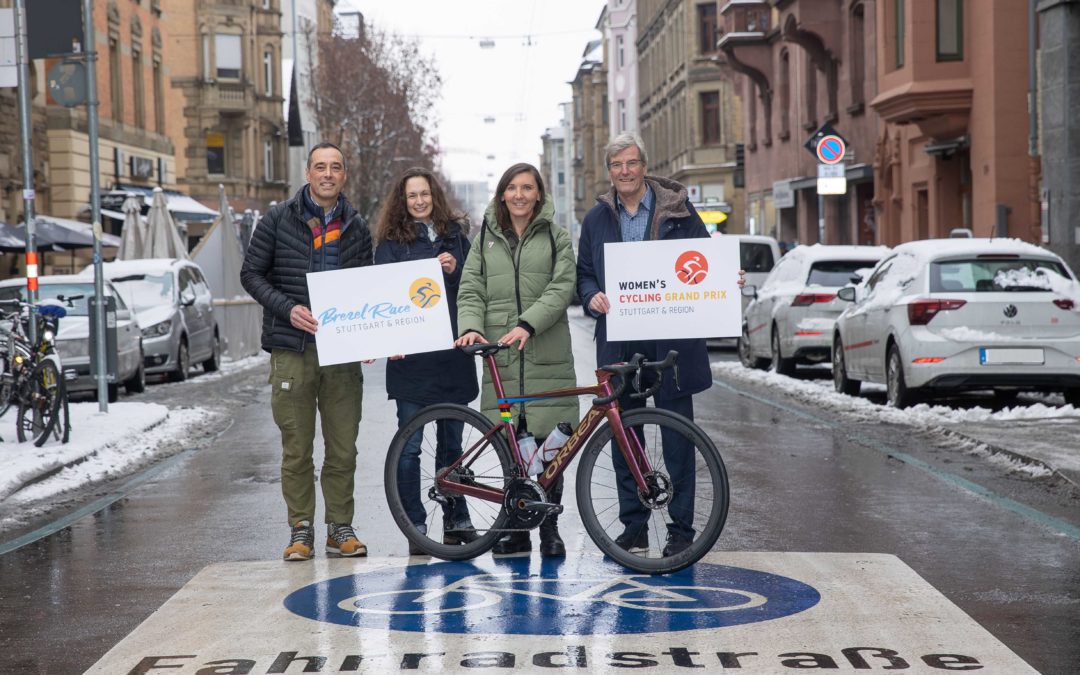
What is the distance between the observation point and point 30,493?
10.9 meters

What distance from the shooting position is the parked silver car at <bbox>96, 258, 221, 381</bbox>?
23.0 metres

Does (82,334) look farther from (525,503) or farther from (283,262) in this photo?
(525,503)

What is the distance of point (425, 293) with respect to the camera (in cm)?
793

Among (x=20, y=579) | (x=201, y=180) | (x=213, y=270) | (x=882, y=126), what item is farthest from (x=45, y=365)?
(x=201, y=180)

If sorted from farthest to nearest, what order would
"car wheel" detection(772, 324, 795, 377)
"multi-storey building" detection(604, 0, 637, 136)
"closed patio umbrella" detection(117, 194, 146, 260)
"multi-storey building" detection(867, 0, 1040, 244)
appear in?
"multi-storey building" detection(604, 0, 637, 136) < "closed patio umbrella" detection(117, 194, 146, 260) < "multi-storey building" detection(867, 0, 1040, 244) < "car wheel" detection(772, 324, 795, 377)

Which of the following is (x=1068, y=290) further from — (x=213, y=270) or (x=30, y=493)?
(x=213, y=270)

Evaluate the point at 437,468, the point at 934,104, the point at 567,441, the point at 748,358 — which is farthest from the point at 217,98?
the point at 567,441

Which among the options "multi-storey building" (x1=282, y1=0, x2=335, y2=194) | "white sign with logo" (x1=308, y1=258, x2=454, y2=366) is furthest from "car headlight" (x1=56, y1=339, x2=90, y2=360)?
"multi-storey building" (x1=282, y1=0, x2=335, y2=194)

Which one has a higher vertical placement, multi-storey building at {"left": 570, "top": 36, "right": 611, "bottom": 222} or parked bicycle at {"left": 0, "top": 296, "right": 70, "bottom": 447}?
multi-storey building at {"left": 570, "top": 36, "right": 611, "bottom": 222}

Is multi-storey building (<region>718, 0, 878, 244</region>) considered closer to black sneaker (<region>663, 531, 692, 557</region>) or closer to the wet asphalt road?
the wet asphalt road

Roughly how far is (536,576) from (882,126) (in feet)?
93.4

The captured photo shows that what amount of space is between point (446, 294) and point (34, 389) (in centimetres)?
634

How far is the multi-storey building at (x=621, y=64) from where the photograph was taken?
98938 millimetres

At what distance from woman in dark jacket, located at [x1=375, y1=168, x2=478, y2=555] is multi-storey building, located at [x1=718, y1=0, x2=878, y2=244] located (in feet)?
77.1
